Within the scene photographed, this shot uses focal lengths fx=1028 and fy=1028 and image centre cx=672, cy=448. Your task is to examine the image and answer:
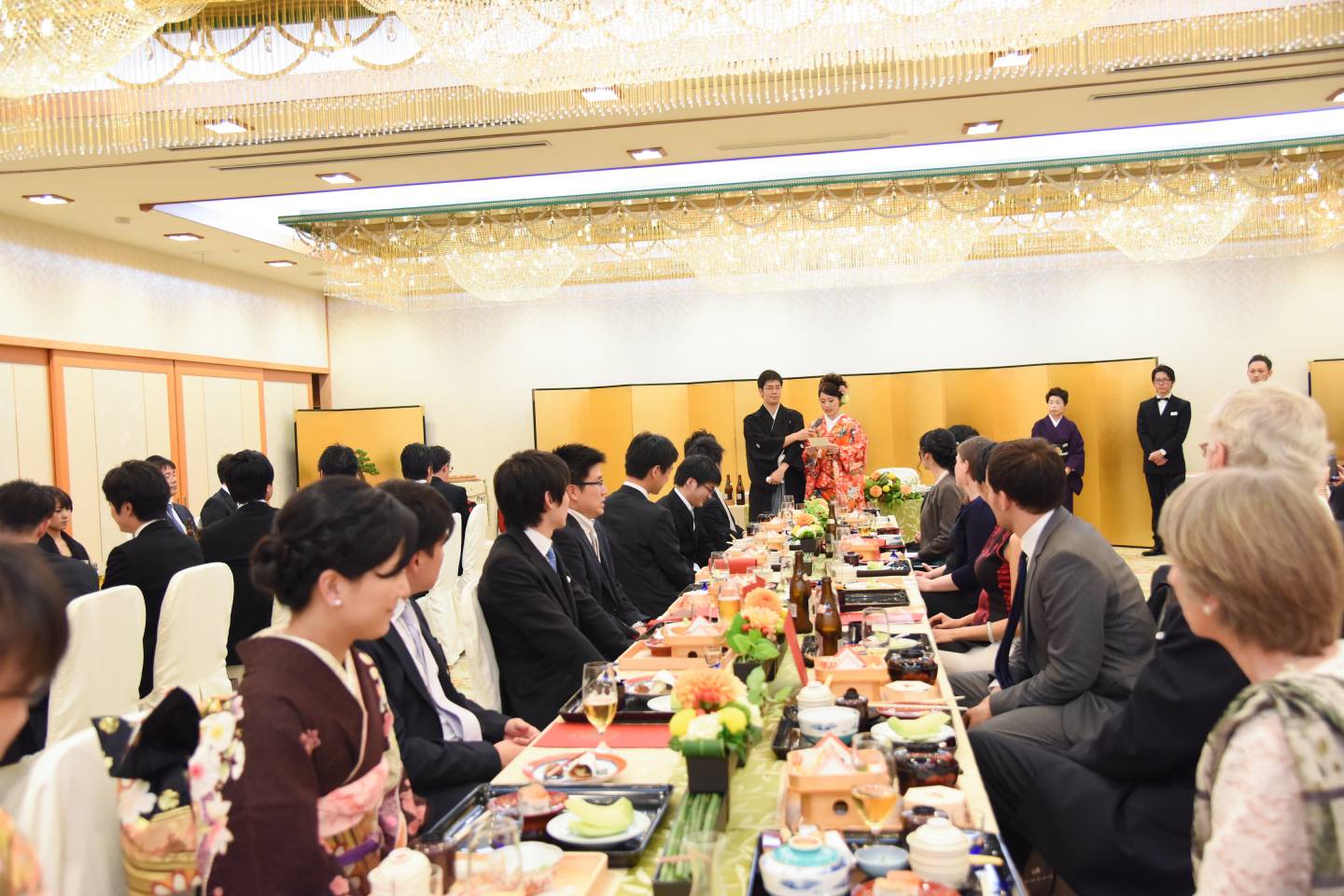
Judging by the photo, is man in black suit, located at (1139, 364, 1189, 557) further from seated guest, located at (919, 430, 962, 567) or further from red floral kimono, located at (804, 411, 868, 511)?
seated guest, located at (919, 430, 962, 567)

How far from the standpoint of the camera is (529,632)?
3383 mm

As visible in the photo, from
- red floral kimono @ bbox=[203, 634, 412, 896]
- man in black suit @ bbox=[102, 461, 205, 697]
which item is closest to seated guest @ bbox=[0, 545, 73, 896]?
red floral kimono @ bbox=[203, 634, 412, 896]

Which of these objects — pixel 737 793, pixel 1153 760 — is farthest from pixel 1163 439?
pixel 737 793

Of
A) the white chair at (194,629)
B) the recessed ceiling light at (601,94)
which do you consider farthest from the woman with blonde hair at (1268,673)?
the recessed ceiling light at (601,94)

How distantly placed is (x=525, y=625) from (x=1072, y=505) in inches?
347

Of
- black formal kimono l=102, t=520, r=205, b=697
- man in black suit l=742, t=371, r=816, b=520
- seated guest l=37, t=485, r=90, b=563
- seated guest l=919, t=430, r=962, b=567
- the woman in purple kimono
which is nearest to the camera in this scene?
black formal kimono l=102, t=520, r=205, b=697

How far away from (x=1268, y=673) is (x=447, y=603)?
5904 mm

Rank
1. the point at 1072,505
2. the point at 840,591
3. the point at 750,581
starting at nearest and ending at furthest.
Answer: the point at 750,581, the point at 840,591, the point at 1072,505

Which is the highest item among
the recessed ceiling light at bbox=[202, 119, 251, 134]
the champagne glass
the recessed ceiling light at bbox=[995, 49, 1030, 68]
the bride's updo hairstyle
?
Result: the recessed ceiling light at bbox=[995, 49, 1030, 68]

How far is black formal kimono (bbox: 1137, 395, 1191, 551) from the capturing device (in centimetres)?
1036

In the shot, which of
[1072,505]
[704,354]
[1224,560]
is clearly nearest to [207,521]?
[704,354]

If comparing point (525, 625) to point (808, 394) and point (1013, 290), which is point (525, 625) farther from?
point (1013, 290)

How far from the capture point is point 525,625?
11.1 feet

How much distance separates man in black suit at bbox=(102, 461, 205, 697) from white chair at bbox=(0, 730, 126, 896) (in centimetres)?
292
